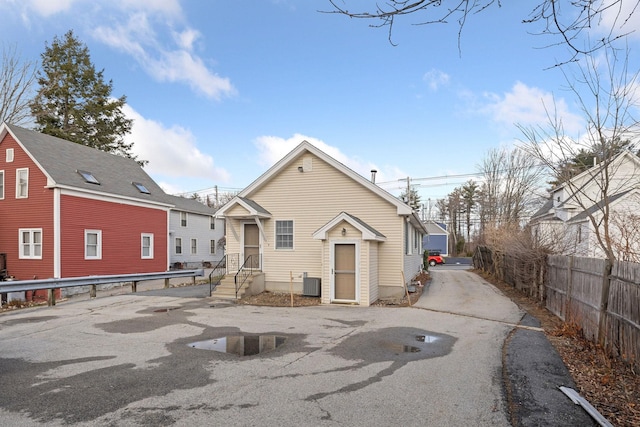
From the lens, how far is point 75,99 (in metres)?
34.3

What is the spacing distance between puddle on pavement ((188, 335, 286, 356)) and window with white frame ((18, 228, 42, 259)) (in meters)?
14.7

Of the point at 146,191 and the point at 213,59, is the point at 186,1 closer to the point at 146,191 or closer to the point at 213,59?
the point at 213,59

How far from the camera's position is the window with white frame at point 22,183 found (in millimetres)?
19094

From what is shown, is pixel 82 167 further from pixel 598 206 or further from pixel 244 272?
pixel 598 206

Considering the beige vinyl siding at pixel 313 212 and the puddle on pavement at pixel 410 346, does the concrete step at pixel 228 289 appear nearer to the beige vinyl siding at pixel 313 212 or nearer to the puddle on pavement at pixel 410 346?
the beige vinyl siding at pixel 313 212

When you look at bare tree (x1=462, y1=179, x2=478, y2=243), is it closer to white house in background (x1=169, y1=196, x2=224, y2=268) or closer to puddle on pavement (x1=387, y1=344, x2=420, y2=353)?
white house in background (x1=169, y1=196, x2=224, y2=268)

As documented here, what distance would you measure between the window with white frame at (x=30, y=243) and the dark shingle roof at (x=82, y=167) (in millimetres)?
2826

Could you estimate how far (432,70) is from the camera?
23.3 ft

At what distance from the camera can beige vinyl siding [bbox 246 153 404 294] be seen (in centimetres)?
1494

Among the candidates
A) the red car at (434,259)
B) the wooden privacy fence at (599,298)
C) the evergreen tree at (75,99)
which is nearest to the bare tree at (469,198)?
the red car at (434,259)

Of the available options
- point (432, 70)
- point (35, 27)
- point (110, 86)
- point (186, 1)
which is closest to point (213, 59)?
point (186, 1)

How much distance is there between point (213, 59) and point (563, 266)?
1531cm

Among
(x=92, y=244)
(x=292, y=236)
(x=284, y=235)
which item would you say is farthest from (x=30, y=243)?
(x=292, y=236)

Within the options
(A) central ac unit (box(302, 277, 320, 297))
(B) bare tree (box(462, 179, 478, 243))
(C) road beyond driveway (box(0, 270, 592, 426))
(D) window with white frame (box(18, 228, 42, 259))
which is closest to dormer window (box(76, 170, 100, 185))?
(D) window with white frame (box(18, 228, 42, 259))
